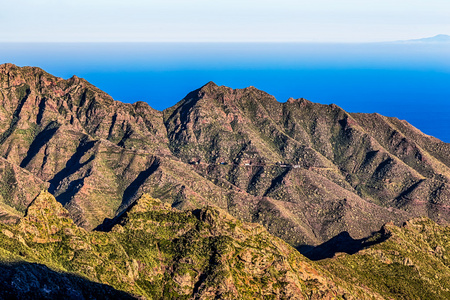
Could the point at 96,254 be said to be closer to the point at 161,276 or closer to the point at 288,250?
the point at 161,276

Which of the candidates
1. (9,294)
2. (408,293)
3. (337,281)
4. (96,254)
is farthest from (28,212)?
(408,293)

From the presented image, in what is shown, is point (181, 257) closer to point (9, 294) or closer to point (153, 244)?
point (153, 244)

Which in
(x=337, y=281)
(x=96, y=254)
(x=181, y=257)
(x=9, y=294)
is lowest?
(x=9, y=294)

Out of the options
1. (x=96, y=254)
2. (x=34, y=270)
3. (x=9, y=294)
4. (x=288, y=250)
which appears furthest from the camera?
(x=288, y=250)

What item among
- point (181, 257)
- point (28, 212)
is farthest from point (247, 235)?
point (28, 212)

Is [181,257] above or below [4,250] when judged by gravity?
above

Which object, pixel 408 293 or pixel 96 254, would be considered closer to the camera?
pixel 96 254

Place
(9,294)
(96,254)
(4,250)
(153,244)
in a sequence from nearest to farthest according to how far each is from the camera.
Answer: (9,294), (4,250), (96,254), (153,244)
